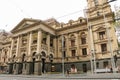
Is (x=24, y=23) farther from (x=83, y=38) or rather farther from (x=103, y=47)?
(x=103, y=47)

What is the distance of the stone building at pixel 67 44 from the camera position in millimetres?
34062

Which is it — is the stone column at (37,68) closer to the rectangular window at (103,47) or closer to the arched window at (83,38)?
the arched window at (83,38)

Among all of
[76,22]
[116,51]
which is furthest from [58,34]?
[116,51]

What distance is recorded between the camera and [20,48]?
43312 millimetres

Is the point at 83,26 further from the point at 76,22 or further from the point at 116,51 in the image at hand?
the point at 116,51

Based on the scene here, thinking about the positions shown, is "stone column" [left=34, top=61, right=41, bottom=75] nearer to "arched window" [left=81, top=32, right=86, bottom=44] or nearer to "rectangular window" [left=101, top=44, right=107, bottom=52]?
"arched window" [left=81, top=32, right=86, bottom=44]

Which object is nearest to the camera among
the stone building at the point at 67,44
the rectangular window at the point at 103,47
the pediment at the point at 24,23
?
the rectangular window at the point at 103,47

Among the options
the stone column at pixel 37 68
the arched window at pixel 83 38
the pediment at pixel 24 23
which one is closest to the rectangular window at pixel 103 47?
the arched window at pixel 83 38

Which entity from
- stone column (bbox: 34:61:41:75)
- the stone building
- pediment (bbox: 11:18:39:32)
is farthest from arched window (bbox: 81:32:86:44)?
pediment (bbox: 11:18:39:32)

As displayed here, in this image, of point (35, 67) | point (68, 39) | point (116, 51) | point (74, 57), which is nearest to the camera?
point (116, 51)

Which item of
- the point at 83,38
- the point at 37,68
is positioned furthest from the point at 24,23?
the point at 83,38

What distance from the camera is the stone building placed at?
34062 mm

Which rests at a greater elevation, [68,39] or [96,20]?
[96,20]

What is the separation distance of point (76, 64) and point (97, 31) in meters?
10.8
